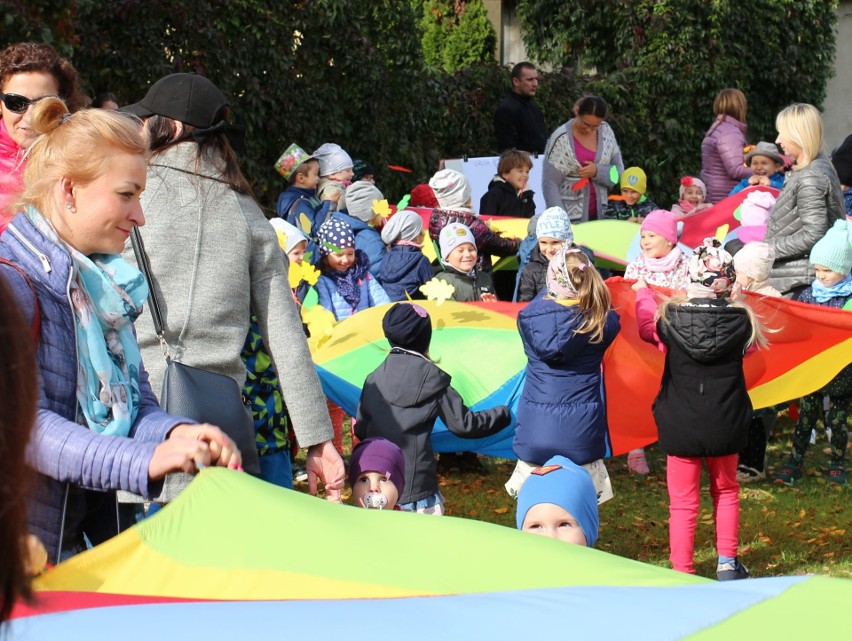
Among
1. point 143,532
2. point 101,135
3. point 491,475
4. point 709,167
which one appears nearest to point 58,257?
point 101,135

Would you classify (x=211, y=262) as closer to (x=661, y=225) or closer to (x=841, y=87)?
(x=661, y=225)

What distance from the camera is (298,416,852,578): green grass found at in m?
6.41

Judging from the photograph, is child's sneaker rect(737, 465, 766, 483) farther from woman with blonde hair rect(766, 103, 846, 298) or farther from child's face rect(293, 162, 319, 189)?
child's face rect(293, 162, 319, 189)

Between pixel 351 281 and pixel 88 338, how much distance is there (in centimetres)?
539

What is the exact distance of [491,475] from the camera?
8.26 meters

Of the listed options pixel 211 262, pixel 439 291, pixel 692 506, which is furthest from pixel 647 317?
pixel 211 262

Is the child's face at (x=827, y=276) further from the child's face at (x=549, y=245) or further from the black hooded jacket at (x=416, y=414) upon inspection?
the black hooded jacket at (x=416, y=414)

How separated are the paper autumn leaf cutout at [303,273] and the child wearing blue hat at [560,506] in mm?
2938

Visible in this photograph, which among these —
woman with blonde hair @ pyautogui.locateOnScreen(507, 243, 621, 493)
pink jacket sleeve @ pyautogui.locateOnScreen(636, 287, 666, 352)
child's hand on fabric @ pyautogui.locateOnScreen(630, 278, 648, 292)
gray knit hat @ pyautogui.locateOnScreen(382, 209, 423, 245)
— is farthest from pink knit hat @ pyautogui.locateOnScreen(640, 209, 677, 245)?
woman with blonde hair @ pyautogui.locateOnScreen(507, 243, 621, 493)

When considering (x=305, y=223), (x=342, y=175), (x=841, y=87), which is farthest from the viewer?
(x=841, y=87)

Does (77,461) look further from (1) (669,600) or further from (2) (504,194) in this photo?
(2) (504,194)

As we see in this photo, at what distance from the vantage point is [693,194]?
39.2 feet

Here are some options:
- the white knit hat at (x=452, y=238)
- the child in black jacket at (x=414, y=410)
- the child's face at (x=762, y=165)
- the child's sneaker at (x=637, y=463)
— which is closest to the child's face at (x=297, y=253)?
the white knit hat at (x=452, y=238)

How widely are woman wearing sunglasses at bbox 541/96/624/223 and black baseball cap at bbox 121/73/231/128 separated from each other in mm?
6917
